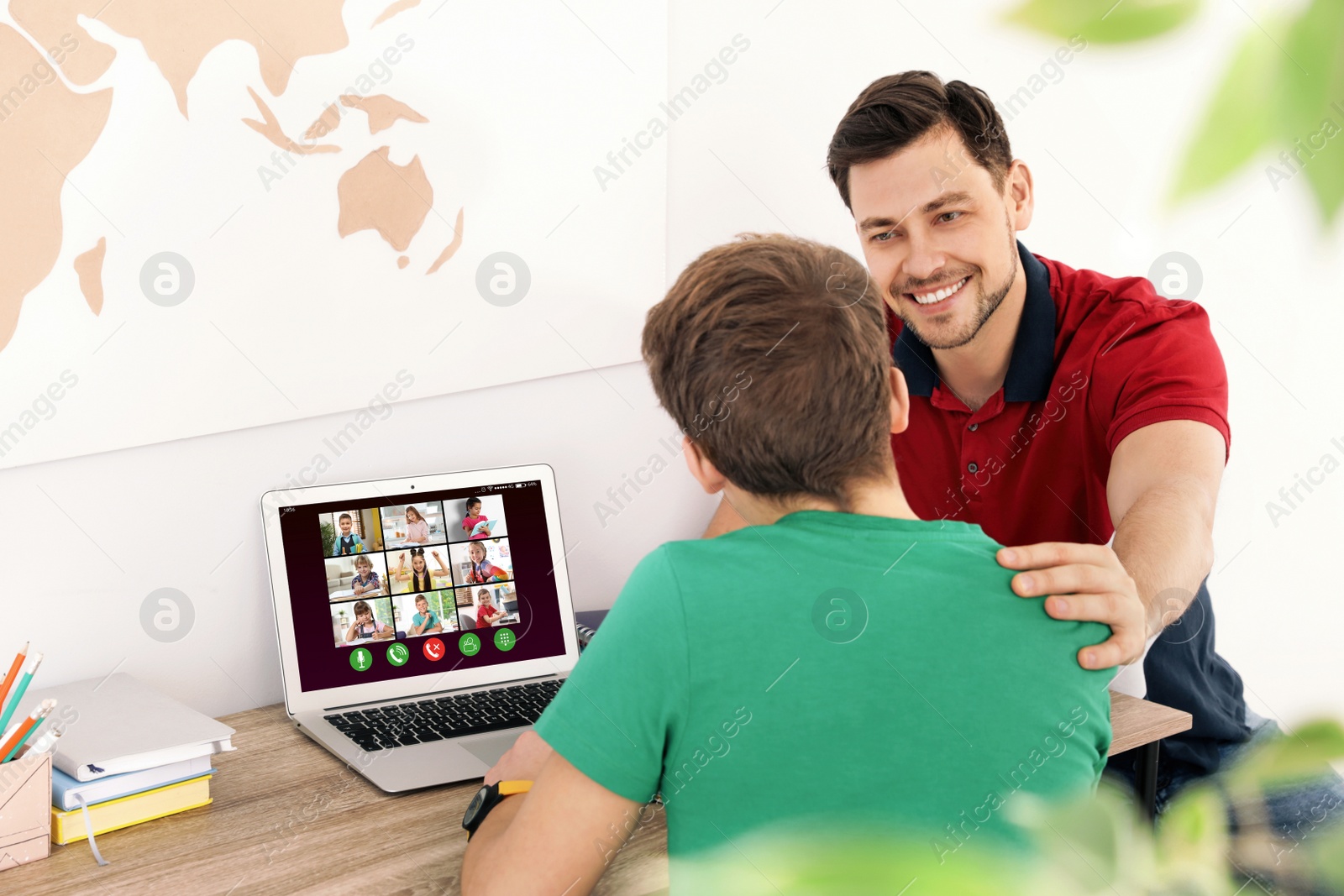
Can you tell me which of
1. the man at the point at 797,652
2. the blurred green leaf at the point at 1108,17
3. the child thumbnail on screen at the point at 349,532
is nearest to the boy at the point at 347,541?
the child thumbnail on screen at the point at 349,532

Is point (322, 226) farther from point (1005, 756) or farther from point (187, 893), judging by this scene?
point (1005, 756)

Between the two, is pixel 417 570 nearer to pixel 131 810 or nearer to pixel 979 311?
pixel 131 810

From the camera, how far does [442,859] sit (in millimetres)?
969

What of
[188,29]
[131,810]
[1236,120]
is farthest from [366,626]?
[1236,120]

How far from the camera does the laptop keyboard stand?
4.03ft

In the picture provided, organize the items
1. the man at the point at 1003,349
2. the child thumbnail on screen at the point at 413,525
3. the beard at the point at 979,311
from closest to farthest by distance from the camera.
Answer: the child thumbnail on screen at the point at 413,525 → the man at the point at 1003,349 → the beard at the point at 979,311

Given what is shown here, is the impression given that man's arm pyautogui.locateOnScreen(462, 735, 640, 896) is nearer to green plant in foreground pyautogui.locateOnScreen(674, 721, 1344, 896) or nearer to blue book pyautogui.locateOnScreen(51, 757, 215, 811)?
blue book pyautogui.locateOnScreen(51, 757, 215, 811)

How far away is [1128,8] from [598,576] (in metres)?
1.57

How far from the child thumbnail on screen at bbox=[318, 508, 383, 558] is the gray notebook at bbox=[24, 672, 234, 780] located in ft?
0.91

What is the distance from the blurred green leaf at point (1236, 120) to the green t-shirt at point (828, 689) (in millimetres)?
612

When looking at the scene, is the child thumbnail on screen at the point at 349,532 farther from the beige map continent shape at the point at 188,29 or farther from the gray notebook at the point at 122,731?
the beige map continent shape at the point at 188,29

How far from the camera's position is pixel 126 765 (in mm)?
1015

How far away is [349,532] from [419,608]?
0.46 feet

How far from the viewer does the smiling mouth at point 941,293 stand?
64.9 inches
